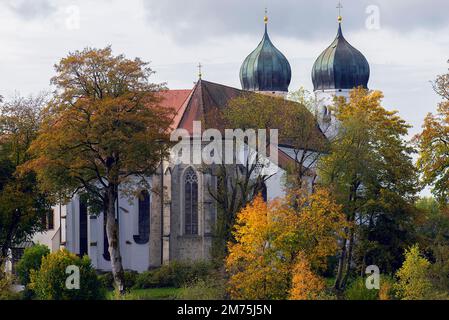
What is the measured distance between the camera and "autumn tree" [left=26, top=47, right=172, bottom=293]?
56.3 metres

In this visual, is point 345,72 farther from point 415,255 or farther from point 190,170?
point 415,255

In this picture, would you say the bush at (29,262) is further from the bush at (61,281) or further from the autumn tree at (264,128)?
the autumn tree at (264,128)

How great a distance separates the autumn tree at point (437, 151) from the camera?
184ft

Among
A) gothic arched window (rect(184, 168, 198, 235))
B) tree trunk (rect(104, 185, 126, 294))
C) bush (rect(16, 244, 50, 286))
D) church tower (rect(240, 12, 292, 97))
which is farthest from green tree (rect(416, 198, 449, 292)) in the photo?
bush (rect(16, 244, 50, 286))

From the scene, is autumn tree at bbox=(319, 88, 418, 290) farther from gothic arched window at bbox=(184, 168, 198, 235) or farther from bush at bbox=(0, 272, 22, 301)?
bush at bbox=(0, 272, 22, 301)

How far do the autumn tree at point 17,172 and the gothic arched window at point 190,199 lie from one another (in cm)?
769

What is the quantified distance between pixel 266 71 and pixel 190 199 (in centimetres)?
1898

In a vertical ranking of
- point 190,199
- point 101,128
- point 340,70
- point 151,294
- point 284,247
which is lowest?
point 151,294

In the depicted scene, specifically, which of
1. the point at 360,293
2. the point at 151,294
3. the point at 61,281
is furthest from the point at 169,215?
the point at 360,293

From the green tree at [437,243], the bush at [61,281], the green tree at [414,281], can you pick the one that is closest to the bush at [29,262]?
the bush at [61,281]

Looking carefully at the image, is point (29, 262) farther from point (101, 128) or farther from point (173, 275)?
point (101, 128)

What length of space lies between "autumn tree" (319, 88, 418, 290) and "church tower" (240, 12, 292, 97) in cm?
2153

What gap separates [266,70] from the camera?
83.2m

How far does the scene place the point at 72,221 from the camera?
6956 centimetres
